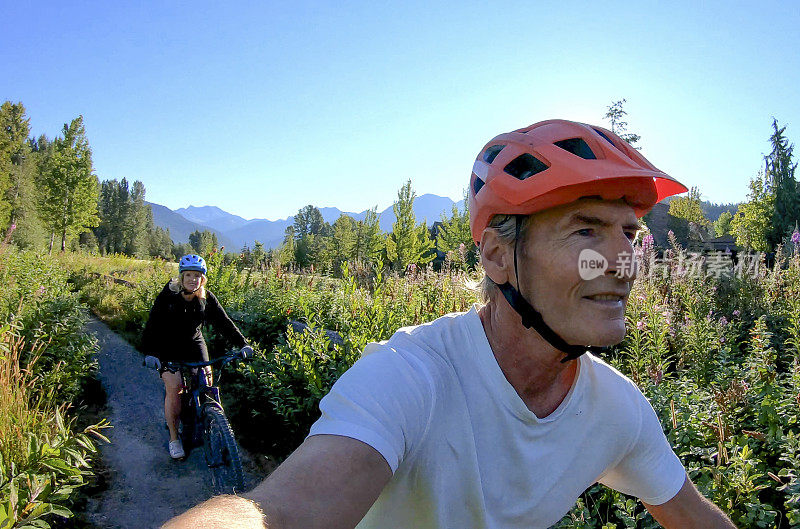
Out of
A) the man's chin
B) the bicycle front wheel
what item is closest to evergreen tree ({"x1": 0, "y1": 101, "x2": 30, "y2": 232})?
the bicycle front wheel

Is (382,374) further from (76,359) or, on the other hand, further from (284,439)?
(76,359)

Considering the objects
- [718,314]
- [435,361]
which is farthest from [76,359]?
[718,314]

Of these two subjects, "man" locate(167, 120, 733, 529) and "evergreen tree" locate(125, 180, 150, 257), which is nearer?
"man" locate(167, 120, 733, 529)

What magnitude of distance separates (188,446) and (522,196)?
5.89m

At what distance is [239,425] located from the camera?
7.14 meters

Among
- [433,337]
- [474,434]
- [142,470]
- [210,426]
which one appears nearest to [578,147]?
[433,337]

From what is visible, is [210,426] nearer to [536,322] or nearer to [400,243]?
[536,322]

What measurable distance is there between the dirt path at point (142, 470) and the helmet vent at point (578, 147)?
530cm

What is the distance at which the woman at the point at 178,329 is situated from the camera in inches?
223

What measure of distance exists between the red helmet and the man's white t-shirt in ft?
1.48

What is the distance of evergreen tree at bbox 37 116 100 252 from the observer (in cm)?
3228
